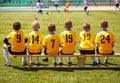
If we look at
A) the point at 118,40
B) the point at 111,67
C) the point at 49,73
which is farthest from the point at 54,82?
the point at 118,40

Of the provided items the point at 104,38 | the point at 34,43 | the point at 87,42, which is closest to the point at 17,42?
the point at 34,43

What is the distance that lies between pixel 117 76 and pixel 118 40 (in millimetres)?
7957

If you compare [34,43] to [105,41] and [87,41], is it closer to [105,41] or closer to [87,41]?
[87,41]

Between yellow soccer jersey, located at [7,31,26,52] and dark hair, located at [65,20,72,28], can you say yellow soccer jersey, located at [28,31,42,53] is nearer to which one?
yellow soccer jersey, located at [7,31,26,52]

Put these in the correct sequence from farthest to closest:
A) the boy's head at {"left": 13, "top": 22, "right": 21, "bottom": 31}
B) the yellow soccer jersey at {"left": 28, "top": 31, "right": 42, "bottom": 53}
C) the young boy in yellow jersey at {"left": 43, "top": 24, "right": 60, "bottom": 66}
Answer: the yellow soccer jersey at {"left": 28, "top": 31, "right": 42, "bottom": 53}
the boy's head at {"left": 13, "top": 22, "right": 21, "bottom": 31}
the young boy in yellow jersey at {"left": 43, "top": 24, "right": 60, "bottom": 66}

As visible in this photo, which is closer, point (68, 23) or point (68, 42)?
point (68, 23)

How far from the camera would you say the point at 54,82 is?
9.27 metres

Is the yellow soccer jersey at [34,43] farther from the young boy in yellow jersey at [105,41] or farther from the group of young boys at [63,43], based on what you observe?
the young boy in yellow jersey at [105,41]

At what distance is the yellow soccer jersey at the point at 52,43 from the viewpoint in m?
10.7

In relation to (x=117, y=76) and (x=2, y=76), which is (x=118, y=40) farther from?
(x=2, y=76)

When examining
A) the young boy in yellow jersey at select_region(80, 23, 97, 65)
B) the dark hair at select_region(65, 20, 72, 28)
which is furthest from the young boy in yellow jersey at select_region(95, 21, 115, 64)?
Answer: the dark hair at select_region(65, 20, 72, 28)

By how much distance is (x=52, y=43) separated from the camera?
10766 millimetres

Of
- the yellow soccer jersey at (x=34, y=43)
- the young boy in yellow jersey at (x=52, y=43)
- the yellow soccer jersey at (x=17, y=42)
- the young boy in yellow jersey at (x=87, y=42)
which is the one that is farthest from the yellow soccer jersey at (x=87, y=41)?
the yellow soccer jersey at (x=17, y=42)

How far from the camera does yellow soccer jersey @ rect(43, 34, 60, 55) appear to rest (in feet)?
35.2
